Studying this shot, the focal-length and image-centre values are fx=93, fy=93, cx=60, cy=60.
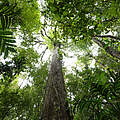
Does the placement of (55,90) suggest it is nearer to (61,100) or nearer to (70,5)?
(61,100)

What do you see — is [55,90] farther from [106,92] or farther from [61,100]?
[106,92]

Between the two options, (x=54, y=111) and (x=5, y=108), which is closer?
(x=54, y=111)

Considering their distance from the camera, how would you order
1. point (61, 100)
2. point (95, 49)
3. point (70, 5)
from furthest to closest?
point (95, 49) → point (61, 100) → point (70, 5)

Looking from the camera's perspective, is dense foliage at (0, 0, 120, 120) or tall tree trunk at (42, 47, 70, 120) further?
tall tree trunk at (42, 47, 70, 120)

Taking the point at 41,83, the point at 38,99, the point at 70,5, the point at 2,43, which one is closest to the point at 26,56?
the point at 41,83

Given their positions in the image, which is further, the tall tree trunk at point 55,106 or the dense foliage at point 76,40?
the tall tree trunk at point 55,106

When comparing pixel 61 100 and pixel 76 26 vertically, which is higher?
pixel 76 26

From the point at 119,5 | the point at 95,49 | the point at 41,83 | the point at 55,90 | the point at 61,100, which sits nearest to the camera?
the point at 119,5

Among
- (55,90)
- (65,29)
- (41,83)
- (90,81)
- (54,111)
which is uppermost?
(65,29)

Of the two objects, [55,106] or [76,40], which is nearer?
[55,106]

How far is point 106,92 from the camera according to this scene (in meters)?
0.75

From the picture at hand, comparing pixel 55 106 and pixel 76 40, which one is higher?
pixel 76 40

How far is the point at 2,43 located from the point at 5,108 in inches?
103

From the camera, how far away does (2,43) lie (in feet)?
2.39
